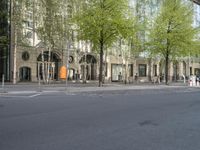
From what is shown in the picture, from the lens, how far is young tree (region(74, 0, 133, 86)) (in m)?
30.1

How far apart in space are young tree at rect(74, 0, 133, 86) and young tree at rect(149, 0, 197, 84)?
8.86 metres

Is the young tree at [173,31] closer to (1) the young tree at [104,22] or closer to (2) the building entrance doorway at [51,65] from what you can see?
(1) the young tree at [104,22]

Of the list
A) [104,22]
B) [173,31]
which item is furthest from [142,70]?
[104,22]

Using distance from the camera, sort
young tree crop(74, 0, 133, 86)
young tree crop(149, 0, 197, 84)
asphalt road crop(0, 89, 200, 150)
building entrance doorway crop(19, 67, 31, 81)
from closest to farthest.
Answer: asphalt road crop(0, 89, 200, 150), young tree crop(74, 0, 133, 86), young tree crop(149, 0, 197, 84), building entrance doorway crop(19, 67, 31, 81)

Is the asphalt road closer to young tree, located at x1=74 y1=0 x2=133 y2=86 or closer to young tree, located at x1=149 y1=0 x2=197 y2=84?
young tree, located at x1=74 y1=0 x2=133 y2=86

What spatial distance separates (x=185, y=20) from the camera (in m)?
40.0

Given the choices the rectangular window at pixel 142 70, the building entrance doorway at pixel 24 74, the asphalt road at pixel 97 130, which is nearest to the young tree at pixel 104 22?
the building entrance doorway at pixel 24 74

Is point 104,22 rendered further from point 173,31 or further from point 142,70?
point 142,70

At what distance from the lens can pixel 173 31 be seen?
3950cm

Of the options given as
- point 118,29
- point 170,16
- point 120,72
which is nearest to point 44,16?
point 118,29

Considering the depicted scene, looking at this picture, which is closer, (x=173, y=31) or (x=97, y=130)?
(x=97, y=130)

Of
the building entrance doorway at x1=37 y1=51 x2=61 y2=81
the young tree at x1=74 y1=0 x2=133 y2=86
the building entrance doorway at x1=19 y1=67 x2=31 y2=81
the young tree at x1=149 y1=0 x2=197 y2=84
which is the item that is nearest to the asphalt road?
the young tree at x1=74 y1=0 x2=133 y2=86

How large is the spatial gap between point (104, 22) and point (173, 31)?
1229 cm

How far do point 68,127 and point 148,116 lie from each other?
388 centimetres
